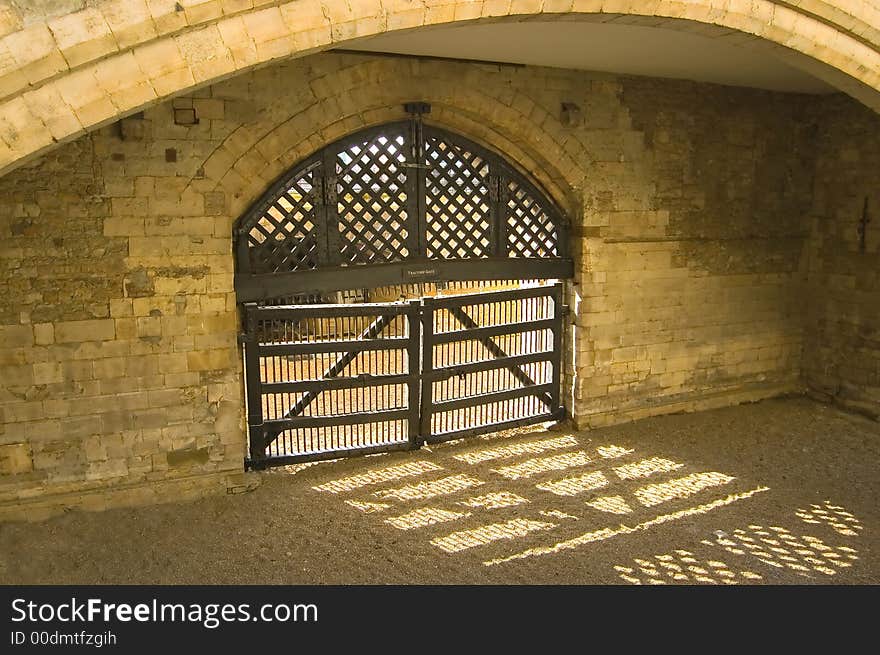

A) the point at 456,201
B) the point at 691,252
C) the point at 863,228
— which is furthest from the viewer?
the point at 863,228

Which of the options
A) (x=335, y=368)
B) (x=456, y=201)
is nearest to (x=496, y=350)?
(x=456, y=201)

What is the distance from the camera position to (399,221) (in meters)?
6.21

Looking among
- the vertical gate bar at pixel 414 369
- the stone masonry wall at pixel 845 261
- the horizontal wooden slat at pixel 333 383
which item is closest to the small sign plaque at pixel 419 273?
the vertical gate bar at pixel 414 369

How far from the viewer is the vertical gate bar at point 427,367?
6.45 metres

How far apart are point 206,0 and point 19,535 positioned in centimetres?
409

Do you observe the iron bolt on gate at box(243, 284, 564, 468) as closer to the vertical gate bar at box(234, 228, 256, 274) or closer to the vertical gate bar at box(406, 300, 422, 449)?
the vertical gate bar at box(406, 300, 422, 449)

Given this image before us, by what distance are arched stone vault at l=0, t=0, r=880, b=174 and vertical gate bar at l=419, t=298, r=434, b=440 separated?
A: 3.12m

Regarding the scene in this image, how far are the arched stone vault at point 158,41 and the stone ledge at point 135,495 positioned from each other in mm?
3161

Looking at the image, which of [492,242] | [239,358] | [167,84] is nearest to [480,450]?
[492,242]

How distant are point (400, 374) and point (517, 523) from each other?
1.88 metres

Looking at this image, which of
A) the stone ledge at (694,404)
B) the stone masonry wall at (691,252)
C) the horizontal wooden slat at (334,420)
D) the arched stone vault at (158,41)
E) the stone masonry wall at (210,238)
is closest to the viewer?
the arched stone vault at (158,41)

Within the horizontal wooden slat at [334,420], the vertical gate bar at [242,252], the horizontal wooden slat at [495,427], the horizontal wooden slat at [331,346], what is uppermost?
the vertical gate bar at [242,252]

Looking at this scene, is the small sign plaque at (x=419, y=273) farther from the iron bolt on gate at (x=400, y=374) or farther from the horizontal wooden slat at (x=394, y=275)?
the iron bolt on gate at (x=400, y=374)

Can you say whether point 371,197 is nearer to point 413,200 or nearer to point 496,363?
point 413,200
